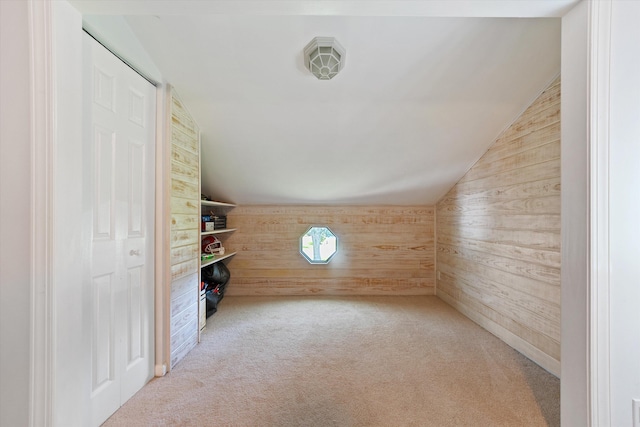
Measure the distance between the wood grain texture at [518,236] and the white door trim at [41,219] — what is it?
2.59 metres

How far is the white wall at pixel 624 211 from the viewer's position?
0.94 m

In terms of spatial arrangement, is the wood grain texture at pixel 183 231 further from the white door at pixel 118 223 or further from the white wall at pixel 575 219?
the white wall at pixel 575 219

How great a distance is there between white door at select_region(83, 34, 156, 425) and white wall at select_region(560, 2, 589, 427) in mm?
2038

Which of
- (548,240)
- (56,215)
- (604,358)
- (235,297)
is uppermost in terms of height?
(56,215)

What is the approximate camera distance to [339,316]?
2855 mm

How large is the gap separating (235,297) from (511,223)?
3153 millimetres

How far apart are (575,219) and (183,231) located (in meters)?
2.19

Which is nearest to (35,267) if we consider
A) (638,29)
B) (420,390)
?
(420,390)

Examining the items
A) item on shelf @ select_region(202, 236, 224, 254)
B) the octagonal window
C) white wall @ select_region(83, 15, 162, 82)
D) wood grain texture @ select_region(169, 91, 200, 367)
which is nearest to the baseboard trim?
the octagonal window

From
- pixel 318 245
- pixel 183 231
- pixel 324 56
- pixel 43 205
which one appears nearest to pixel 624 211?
pixel 324 56

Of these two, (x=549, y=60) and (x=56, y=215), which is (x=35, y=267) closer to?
(x=56, y=215)

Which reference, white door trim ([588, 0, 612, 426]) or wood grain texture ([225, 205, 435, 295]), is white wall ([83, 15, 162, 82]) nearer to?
white door trim ([588, 0, 612, 426])

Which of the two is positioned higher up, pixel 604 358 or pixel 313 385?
pixel 604 358

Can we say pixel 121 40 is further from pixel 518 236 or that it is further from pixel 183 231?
pixel 518 236
